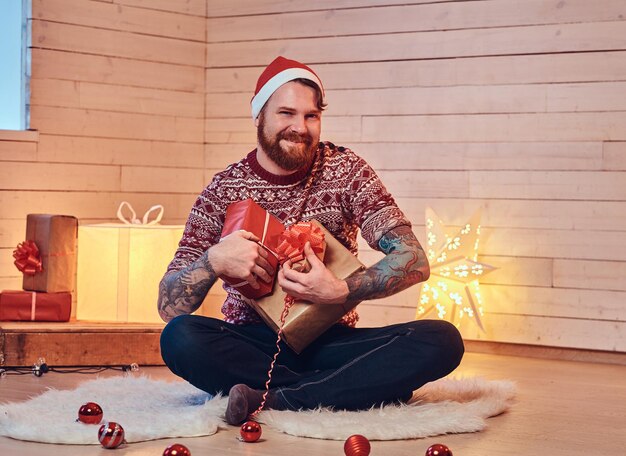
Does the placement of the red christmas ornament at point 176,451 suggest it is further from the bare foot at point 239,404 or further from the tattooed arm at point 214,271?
the tattooed arm at point 214,271

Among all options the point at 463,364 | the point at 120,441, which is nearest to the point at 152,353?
the point at 463,364

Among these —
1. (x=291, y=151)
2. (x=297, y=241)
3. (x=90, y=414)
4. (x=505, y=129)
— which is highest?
(x=505, y=129)

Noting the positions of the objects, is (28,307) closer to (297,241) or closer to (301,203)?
(301,203)

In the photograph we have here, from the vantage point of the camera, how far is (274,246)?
2.58 metres

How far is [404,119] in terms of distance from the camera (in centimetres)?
429

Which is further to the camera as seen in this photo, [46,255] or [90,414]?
[46,255]

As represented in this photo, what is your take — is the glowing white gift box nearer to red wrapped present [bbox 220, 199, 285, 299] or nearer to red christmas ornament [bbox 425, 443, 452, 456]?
red wrapped present [bbox 220, 199, 285, 299]

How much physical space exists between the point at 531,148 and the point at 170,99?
5.63 ft

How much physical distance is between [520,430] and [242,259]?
848mm

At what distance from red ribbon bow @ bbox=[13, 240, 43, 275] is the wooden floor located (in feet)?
1.91

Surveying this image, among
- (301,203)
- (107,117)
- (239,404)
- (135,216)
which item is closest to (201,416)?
(239,404)

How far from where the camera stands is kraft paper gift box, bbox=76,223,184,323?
12.7 feet

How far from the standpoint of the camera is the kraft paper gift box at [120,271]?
387 cm

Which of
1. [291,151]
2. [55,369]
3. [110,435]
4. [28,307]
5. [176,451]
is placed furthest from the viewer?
[28,307]
